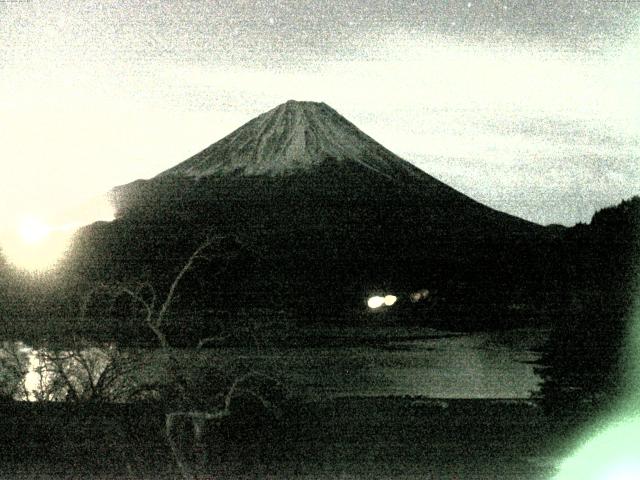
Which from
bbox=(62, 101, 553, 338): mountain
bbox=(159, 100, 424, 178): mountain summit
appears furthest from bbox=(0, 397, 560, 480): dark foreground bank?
bbox=(159, 100, 424, 178): mountain summit

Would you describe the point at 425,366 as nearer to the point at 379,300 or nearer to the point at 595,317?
the point at 379,300

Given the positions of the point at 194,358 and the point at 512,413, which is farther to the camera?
the point at 512,413

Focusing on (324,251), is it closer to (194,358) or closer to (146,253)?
(146,253)

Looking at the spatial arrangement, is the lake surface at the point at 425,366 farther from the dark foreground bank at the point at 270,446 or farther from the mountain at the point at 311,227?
the mountain at the point at 311,227

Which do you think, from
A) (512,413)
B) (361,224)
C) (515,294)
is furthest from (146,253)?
(512,413)

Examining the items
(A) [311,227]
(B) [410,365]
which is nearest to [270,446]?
(B) [410,365]

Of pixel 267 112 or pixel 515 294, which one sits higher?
pixel 267 112

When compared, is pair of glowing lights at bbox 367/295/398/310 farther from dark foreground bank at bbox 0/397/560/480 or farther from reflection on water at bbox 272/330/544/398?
dark foreground bank at bbox 0/397/560/480
